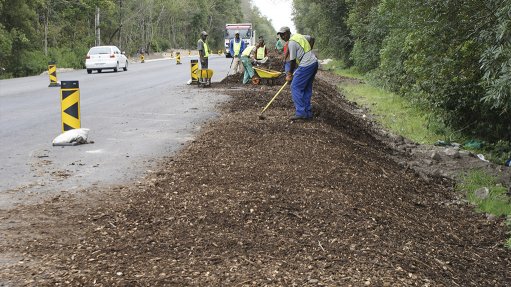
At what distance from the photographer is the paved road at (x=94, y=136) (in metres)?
7.15

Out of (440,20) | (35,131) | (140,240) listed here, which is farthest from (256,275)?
(35,131)

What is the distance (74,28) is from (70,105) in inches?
1757

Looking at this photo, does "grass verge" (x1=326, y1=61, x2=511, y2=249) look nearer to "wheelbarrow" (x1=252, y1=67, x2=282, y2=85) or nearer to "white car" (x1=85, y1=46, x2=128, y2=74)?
"wheelbarrow" (x1=252, y1=67, x2=282, y2=85)

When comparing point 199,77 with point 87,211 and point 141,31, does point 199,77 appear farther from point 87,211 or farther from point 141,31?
point 141,31

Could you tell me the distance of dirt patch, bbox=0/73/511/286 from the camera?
436 cm

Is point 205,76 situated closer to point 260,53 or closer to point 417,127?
point 260,53

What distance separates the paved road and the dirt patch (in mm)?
568

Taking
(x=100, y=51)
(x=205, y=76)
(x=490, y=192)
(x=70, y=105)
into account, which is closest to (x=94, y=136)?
(x=70, y=105)

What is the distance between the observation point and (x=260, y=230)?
205 inches

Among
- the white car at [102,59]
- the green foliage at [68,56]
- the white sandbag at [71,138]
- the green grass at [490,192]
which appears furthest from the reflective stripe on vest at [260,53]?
the green foliage at [68,56]

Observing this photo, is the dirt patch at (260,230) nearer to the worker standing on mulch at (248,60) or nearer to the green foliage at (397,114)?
the green foliage at (397,114)

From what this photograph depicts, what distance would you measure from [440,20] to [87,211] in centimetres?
618

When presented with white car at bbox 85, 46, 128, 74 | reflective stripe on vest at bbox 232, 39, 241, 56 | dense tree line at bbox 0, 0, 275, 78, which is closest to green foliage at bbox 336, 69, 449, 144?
reflective stripe on vest at bbox 232, 39, 241, 56

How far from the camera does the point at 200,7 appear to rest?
104500 mm
